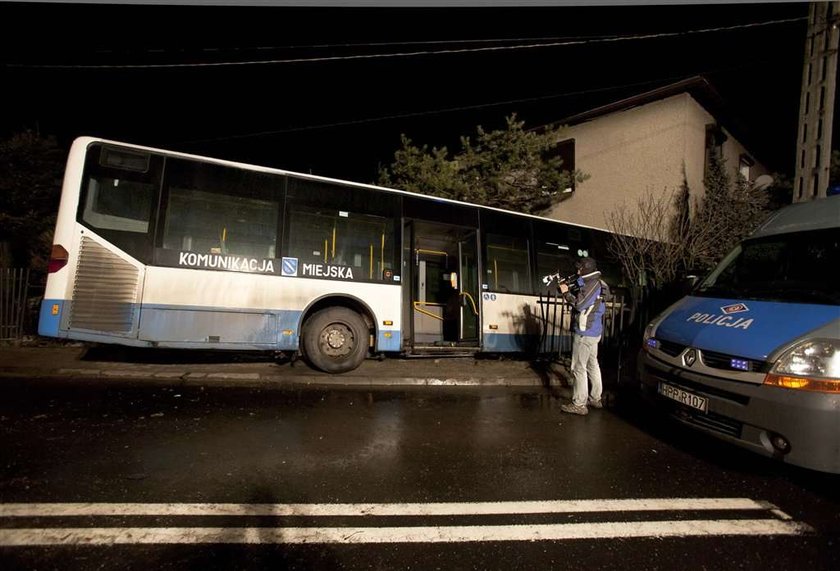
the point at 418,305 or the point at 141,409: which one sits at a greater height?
the point at 418,305

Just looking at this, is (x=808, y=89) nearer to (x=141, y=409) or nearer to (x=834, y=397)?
(x=834, y=397)

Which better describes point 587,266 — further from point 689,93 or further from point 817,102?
point 689,93

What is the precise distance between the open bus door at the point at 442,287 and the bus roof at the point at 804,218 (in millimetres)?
4368

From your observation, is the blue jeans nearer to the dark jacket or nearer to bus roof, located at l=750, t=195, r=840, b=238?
the dark jacket

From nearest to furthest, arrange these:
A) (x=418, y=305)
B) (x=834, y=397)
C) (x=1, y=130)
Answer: (x=834, y=397) → (x=418, y=305) → (x=1, y=130)

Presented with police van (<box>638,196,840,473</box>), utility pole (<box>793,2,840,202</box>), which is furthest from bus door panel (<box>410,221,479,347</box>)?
utility pole (<box>793,2,840,202</box>)

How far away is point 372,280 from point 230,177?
2651 millimetres

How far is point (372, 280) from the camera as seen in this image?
695 centimetres

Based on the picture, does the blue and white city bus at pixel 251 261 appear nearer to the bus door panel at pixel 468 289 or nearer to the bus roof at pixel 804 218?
the bus door panel at pixel 468 289

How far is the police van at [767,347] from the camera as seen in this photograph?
2877 millimetres

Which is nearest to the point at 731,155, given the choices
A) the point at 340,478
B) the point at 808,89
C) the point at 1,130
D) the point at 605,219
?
the point at 605,219

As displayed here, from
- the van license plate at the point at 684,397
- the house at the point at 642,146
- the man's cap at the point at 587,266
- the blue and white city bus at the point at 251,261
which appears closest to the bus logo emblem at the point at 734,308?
the van license plate at the point at 684,397

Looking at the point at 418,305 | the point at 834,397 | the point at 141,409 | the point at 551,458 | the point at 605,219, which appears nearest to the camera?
the point at 834,397

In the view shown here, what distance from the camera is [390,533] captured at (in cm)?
243
